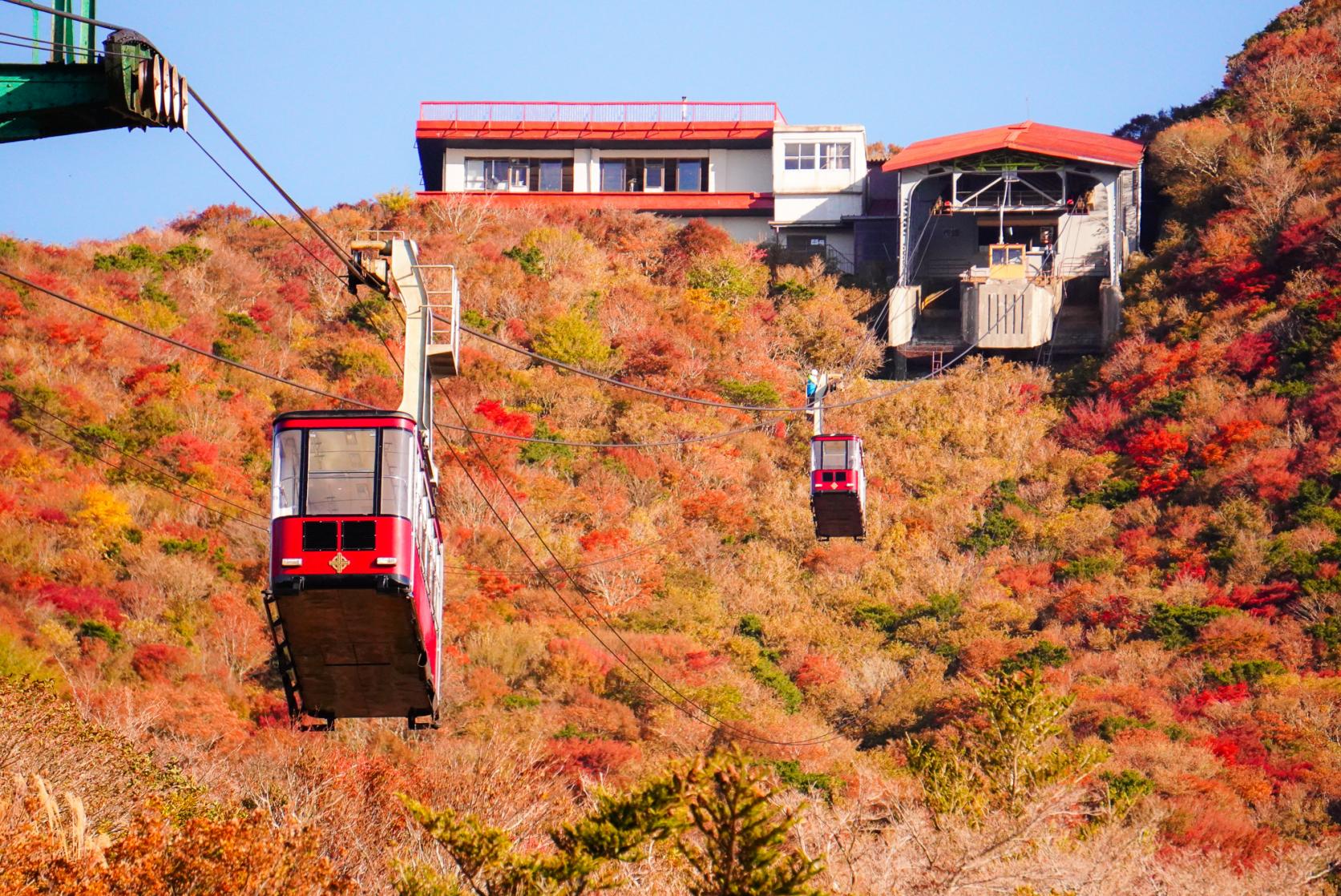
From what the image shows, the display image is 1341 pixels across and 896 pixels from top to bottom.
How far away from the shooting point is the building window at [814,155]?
248 ft

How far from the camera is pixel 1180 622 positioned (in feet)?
164

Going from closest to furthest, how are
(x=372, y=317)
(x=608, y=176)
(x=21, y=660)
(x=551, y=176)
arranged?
(x=21, y=660)
(x=372, y=317)
(x=608, y=176)
(x=551, y=176)

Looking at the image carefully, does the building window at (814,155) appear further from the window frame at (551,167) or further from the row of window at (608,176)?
the window frame at (551,167)

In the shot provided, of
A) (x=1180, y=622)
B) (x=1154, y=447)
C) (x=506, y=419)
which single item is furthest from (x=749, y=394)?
(x=1180, y=622)

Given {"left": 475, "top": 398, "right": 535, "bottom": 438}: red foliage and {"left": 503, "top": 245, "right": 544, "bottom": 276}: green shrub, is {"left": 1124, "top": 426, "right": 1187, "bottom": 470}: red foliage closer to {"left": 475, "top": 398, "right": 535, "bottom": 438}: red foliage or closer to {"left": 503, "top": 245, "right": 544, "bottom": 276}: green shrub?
{"left": 475, "top": 398, "right": 535, "bottom": 438}: red foliage

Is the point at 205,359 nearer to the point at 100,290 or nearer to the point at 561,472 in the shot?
the point at 100,290

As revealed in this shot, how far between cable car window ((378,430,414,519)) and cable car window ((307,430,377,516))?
0.48 ft

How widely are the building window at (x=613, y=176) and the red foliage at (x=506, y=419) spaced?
65.4 ft

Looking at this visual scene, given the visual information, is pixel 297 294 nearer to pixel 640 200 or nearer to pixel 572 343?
pixel 572 343

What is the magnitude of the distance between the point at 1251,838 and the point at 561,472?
26741 mm

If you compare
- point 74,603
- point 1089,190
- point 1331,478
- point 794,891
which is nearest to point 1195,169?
point 1089,190

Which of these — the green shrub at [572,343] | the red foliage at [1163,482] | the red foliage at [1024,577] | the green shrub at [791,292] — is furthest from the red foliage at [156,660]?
the green shrub at [791,292]

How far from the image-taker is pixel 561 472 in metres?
59.1

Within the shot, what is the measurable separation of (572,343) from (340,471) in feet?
147
